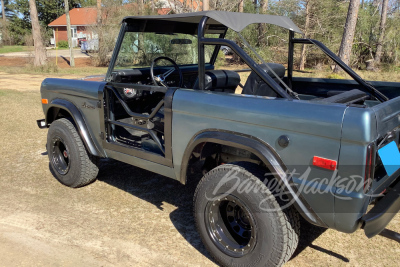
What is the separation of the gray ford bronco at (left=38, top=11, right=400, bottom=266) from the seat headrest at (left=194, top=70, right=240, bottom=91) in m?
0.01

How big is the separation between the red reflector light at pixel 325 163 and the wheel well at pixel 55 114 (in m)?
3.23

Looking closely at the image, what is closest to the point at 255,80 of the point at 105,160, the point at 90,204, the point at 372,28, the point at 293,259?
the point at 293,259

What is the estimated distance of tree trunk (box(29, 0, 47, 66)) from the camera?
66.9 feet

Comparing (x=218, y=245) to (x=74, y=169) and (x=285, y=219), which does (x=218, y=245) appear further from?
(x=74, y=169)

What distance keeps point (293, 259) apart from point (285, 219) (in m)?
0.63

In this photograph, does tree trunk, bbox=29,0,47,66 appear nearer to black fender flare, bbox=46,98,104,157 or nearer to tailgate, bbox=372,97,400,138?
black fender flare, bbox=46,98,104,157

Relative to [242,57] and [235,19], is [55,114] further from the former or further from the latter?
[242,57]

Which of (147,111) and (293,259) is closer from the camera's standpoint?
(293,259)

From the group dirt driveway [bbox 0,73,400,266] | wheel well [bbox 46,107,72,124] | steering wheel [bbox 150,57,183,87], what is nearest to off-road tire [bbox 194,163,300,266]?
dirt driveway [bbox 0,73,400,266]

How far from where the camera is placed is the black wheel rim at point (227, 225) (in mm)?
2809

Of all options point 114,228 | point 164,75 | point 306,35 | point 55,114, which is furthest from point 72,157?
point 306,35

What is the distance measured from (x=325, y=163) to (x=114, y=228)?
7.04 ft

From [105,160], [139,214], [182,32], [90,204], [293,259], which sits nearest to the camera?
[293,259]

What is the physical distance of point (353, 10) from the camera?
502 inches
